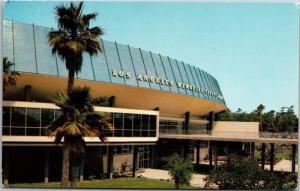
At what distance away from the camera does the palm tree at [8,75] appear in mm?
28531

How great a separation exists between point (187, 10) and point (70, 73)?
8.60 meters

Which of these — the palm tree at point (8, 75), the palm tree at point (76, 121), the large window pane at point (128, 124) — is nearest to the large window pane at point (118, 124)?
the large window pane at point (128, 124)

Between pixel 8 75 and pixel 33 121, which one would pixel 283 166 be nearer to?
pixel 33 121

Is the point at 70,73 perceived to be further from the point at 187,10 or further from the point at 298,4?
the point at 298,4

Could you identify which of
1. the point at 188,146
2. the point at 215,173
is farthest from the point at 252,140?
the point at 215,173

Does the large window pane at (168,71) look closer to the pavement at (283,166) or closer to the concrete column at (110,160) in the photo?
the concrete column at (110,160)

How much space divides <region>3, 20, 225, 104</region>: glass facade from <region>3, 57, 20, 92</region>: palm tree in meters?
0.70

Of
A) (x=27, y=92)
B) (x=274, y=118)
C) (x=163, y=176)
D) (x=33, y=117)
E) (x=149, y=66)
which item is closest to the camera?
(x=33, y=117)

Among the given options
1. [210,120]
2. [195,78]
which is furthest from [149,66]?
[210,120]

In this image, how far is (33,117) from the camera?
31516mm

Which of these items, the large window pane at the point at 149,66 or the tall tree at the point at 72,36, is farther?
the large window pane at the point at 149,66

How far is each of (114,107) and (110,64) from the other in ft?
11.4

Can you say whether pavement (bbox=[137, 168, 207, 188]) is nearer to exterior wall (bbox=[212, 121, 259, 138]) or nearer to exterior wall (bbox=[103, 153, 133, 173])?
exterior wall (bbox=[103, 153, 133, 173])

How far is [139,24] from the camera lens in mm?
29969
